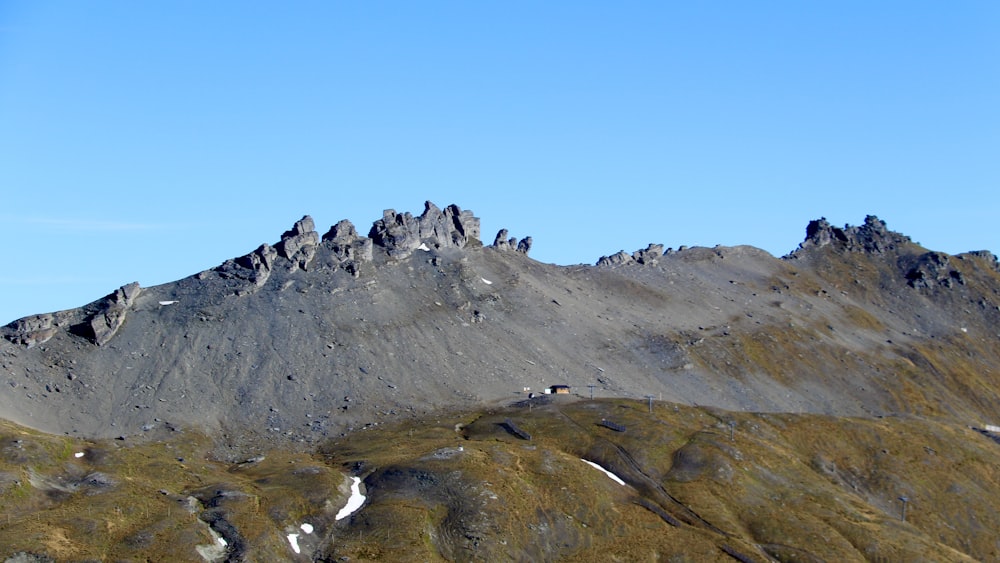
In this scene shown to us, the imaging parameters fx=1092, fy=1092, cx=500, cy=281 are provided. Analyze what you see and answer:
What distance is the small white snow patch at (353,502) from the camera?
137 m

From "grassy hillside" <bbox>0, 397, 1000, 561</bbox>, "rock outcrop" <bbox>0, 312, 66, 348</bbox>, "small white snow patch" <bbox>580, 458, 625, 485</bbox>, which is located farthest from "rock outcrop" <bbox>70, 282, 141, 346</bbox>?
"small white snow patch" <bbox>580, 458, 625, 485</bbox>

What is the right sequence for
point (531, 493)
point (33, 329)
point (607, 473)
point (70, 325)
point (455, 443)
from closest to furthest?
point (531, 493), point (607, 473), point (455, 443), point (33, 329), point (70, 325)

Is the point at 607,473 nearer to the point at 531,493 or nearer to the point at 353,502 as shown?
the point at 531,493

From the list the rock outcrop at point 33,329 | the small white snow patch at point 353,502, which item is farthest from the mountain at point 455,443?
the small white snow patch at point 353,502

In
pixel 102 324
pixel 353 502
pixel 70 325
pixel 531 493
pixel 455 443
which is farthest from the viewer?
pixel 70 325

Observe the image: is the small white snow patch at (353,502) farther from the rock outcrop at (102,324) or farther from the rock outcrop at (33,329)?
the rock outcrop at (33,329)

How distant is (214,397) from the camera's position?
180 metres

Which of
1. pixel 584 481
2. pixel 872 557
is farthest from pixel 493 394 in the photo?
pixel 872 557

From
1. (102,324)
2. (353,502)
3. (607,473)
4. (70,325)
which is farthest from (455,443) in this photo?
(70,325)

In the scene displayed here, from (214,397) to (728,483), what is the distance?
275ft

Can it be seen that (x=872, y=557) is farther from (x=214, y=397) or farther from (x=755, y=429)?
→ (x=214, y=397)

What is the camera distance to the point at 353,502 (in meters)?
141

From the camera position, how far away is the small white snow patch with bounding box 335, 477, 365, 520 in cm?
13700

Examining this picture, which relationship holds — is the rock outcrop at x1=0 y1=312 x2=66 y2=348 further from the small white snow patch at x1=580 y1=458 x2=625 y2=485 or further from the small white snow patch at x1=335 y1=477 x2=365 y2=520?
the small white snow patch at x1=580 y1=458 x2=625 y2=485
